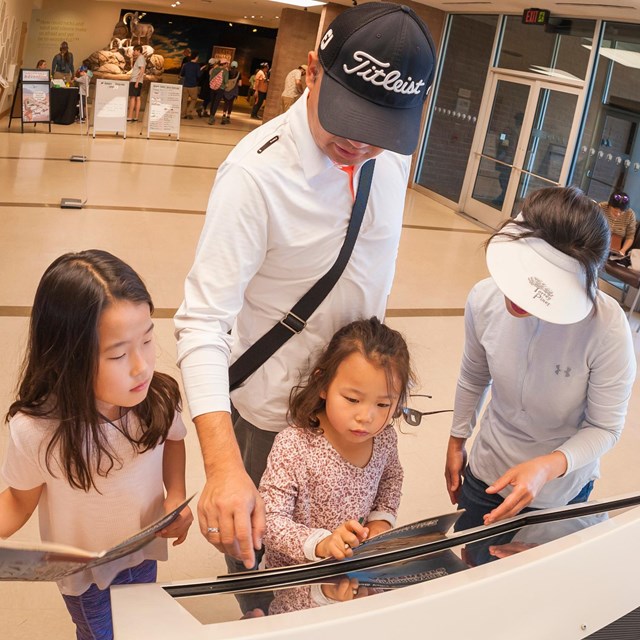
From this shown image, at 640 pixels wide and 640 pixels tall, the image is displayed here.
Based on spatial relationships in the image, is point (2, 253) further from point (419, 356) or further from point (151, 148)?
point (151, 148)

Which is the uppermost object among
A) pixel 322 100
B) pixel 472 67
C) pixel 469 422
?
pixel 472 67

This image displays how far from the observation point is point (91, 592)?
Answer: 60.7 inches

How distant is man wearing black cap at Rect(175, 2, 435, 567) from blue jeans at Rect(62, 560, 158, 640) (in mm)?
362

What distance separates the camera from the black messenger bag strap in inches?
63.3

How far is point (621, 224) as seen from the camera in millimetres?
7949

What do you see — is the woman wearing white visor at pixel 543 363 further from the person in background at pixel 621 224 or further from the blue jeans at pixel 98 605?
the person in background at pixel 621 224

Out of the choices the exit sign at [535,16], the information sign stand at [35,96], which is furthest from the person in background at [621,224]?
the information sign stand at [35,96]

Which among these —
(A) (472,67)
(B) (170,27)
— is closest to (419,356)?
(A) (472,67)

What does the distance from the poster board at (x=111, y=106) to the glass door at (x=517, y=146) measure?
6086 mm

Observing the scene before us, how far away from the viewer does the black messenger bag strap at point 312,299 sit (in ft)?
5.27

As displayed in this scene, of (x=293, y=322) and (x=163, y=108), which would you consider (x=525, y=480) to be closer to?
(x=293, y=322)

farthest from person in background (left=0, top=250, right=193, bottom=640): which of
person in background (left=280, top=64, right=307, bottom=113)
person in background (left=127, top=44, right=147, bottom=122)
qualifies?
person in background (left=127, top=44, right=147, bottom=122)

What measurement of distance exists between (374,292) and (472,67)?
464 inches

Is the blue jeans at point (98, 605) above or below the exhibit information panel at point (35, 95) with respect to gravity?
below
